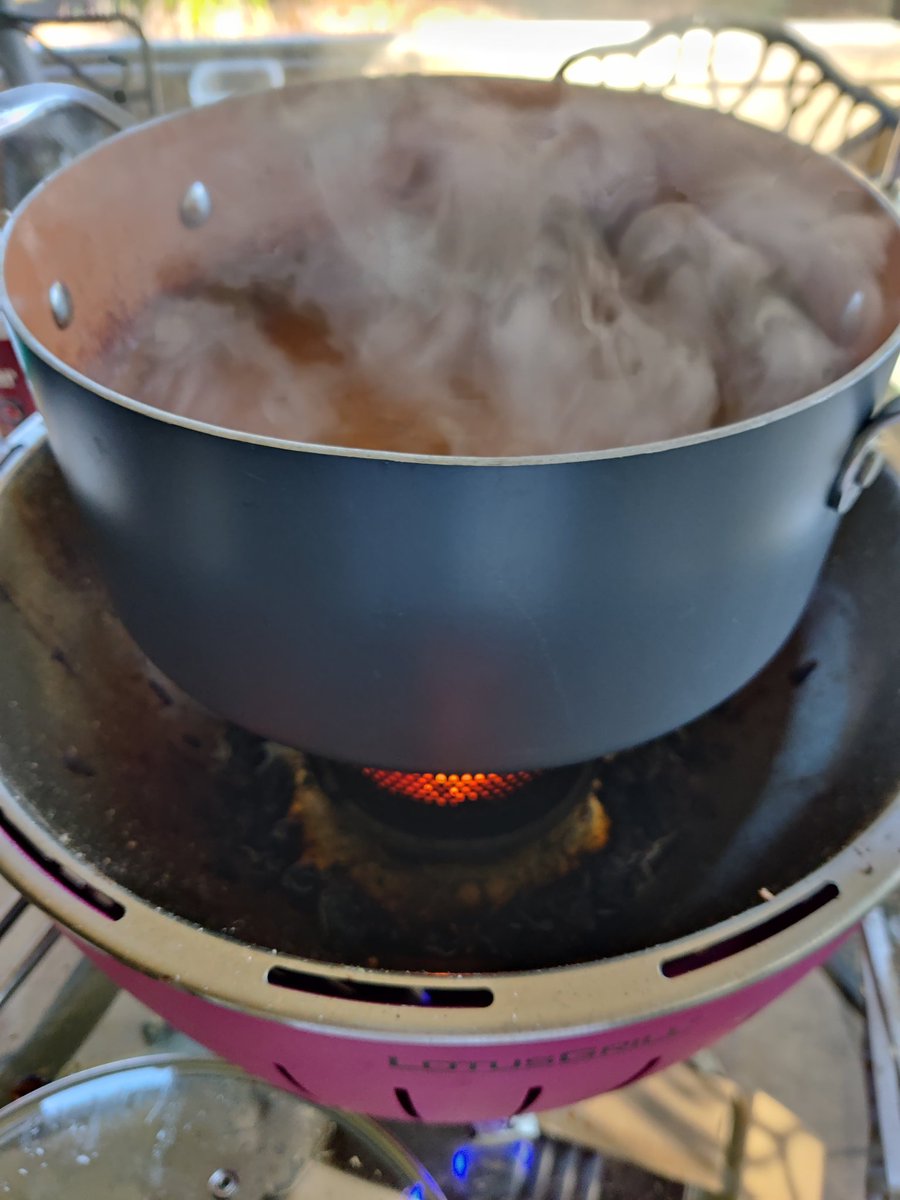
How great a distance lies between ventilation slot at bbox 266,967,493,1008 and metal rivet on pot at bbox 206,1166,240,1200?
0.54 metres

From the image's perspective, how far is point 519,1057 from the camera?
0.57 m

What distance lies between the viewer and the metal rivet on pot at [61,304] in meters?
0.70

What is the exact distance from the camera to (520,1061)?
A: 1.88 ft

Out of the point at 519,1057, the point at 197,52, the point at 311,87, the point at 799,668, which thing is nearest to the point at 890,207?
the point at 799,668

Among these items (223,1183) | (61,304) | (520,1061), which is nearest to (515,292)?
(61,304)

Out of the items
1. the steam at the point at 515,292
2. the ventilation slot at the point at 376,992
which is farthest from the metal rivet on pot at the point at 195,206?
the ventilation slot at the point at 376,992

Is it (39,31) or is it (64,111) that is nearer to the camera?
(64,111)

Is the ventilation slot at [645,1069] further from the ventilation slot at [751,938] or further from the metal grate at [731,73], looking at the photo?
the metal grate at [731,73]

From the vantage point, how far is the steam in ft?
2.38

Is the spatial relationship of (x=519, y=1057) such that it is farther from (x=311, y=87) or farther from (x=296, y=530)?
(x=311, y=87)

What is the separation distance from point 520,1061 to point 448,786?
1.20 ft

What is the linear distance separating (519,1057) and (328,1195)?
0.52 metres

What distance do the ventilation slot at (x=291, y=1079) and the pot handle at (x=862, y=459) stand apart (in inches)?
20.9

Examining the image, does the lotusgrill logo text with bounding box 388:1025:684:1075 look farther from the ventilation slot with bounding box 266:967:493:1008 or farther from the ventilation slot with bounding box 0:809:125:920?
the ventilation slot with bounding box 0:809:125:920
